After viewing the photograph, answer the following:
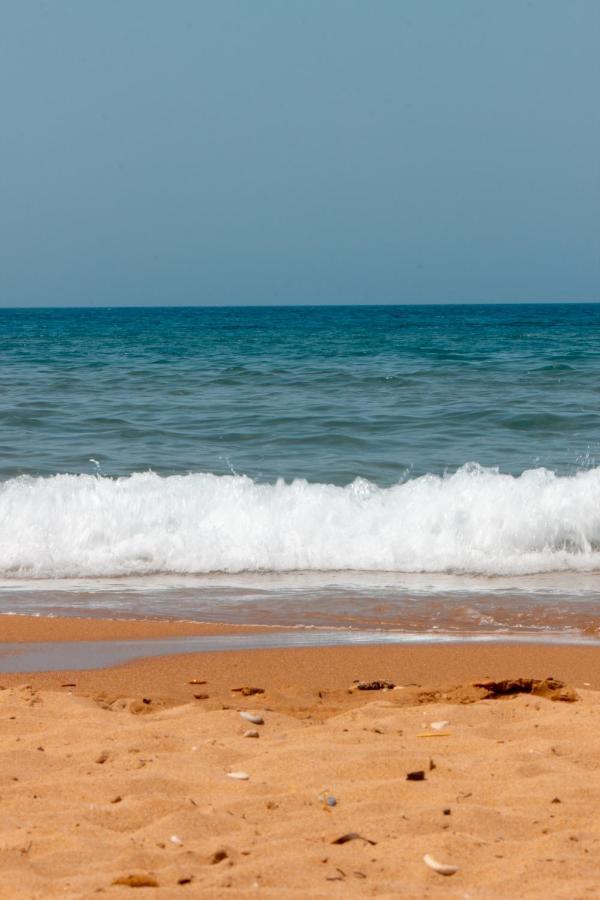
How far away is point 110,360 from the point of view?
76.1 ft

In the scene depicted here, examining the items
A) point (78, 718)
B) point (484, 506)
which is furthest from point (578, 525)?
point (78, 718)

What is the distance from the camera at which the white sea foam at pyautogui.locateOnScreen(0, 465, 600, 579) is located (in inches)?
316

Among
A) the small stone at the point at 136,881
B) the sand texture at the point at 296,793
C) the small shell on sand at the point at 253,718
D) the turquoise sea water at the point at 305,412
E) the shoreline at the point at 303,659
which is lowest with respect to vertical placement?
the shoreline at the point at 303,659

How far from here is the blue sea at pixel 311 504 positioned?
22.7ft

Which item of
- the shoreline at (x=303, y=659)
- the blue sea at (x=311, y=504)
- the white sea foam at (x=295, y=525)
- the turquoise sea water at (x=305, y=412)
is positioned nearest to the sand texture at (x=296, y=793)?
the shoreline at (x=303, y=659)

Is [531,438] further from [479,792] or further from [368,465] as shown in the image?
[479,792]

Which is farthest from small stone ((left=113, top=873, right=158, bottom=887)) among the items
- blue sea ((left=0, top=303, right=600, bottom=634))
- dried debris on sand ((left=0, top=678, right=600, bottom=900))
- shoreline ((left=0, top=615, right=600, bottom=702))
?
blue sea ((left=0, top=303, right=600, bottom=634))

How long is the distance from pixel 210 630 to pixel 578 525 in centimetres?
401

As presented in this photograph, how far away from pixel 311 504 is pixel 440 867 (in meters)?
6.48

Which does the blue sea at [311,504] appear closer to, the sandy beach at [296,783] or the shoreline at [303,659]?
the shoreline at [303,659]

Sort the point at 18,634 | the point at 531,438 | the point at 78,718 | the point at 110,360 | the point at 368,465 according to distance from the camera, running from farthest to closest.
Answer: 1. the point at 110,360
2. the point at 531,438
3. the point at 368,465
4. the point at 18,634
5. the point at 78,718

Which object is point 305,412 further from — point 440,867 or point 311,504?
point 440,867

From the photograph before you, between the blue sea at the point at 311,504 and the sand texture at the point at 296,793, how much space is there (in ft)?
6.58

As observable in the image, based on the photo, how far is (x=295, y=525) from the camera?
8.72 meters
